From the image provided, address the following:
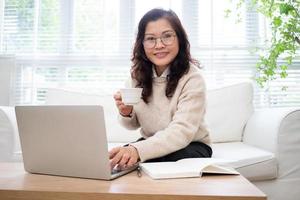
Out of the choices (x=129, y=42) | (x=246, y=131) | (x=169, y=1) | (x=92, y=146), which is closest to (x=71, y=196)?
(x=92, y=146)

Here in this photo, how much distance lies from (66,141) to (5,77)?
80.3 inches

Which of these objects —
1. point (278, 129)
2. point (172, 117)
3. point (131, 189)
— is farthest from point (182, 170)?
point (278, 129)

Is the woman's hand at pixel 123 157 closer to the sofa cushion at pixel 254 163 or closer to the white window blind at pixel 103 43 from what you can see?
the sofa cushion at pixel 254 163

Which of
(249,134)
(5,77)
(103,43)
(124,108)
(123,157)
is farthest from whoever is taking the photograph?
(103,43)

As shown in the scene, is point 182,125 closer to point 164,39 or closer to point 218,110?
point 164,39

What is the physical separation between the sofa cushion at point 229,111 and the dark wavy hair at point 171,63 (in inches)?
28.0

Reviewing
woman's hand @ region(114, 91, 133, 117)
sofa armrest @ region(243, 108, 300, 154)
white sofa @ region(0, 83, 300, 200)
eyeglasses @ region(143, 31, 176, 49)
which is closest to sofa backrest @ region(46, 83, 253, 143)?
white sofa @ region(0, 83, 300, 200)

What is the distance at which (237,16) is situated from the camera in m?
2.56

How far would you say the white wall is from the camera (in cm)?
254

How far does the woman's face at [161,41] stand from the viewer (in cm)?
140

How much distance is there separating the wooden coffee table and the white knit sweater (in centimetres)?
29

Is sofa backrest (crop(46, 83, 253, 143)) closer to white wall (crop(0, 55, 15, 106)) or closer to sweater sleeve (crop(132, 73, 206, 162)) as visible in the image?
white wall (crop(0, 55, 15, 106))

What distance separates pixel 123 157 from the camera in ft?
3.07

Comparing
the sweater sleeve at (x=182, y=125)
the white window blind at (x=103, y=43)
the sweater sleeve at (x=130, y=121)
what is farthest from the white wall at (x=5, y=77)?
the sweater sleeve at (x=182, y=125)
